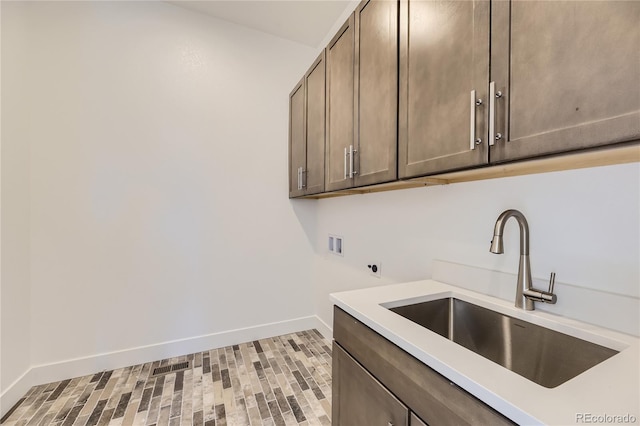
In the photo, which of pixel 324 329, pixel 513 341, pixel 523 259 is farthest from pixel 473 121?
pixel 324 329

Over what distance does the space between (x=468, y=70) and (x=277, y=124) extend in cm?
199

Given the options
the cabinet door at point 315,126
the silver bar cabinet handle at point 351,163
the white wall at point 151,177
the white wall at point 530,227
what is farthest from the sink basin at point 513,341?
the white wall at point 151,177

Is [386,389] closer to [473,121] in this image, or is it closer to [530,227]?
[530,227]

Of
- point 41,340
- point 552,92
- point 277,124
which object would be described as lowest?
point 41,340

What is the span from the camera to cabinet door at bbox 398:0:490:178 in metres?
0.87

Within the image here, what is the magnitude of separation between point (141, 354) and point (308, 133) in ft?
7.28

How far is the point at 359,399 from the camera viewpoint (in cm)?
102

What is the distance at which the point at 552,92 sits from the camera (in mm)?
690

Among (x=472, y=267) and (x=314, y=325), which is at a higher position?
(x=472, y=267)

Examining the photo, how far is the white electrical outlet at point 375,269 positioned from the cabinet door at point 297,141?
848mm

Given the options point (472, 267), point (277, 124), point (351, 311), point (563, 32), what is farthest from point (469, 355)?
point (277, 124)

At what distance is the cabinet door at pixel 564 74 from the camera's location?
57 cm

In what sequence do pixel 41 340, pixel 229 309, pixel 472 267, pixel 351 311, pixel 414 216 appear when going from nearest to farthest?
pixel 351 311 → pixel 472 267 → pixel 414 216 → pixel 41 340 → pixel 229 309

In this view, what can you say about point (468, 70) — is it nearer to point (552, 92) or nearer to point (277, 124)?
point (552, 92)
